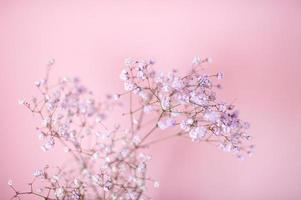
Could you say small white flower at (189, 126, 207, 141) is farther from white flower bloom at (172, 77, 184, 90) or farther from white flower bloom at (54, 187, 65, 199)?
white flower bloom at (54, 187, 65, 199)

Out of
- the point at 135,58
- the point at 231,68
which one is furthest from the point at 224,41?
the point at 135,58

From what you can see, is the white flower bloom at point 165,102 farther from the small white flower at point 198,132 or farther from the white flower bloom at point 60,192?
the white flower bloom at point 60,192

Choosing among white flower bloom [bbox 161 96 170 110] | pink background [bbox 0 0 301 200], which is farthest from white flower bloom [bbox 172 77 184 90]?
pink background [bbox 0 0 301 200]

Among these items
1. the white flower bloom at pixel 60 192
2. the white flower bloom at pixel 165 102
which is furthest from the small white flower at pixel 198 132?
the white flower bloom at pixel 60 192

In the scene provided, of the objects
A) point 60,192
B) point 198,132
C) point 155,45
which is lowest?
point 60,192

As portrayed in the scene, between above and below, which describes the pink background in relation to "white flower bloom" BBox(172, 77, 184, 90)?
above

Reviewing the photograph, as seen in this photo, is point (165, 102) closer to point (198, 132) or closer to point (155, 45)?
point (198, 132)

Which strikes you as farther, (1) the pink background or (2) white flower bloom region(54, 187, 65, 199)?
(1) the pink background

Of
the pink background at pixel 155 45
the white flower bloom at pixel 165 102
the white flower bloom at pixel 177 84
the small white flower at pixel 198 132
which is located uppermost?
the pink background at pixel 155 45

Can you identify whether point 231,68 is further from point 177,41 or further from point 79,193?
point 79,193

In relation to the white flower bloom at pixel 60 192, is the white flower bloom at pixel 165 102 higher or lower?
higher

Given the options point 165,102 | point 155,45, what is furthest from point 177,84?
point 155,45
